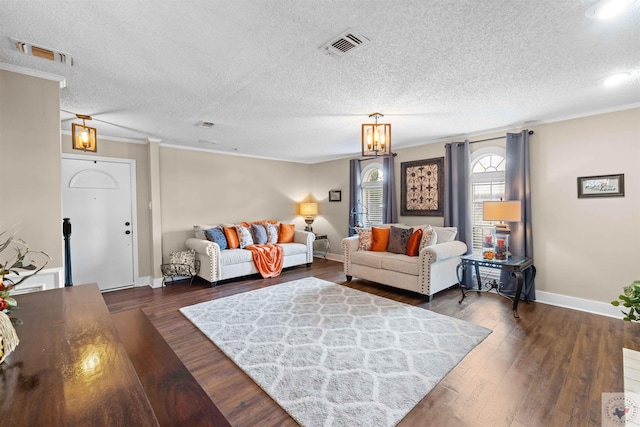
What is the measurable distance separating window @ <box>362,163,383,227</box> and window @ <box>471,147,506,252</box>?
6.19 feet

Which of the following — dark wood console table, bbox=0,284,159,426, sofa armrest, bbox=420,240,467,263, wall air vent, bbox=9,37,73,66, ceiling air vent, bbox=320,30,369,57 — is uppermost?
wall air vent, bbox=9,37,73,66

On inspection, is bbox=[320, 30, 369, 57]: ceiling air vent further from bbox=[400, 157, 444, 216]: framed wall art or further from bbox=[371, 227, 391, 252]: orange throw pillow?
bbox=[400, 157, 444, 216]: framed wall art

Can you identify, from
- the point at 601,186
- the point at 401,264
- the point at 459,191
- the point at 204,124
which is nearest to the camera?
the point at 601,186

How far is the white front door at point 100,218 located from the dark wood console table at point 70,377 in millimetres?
3586

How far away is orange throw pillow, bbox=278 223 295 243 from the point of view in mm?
5977

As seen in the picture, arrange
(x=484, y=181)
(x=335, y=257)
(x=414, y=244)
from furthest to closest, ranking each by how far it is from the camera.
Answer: (x=335, y=257) → (x=484, y=181) → (x=414, y=244)

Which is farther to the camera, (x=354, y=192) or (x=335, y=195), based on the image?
(x=335, y=195)

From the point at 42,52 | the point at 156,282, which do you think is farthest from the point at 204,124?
the point at 156,282

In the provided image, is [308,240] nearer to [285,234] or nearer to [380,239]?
[285,234]

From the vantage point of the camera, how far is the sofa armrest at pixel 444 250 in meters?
3.77

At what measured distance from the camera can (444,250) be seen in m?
3.93

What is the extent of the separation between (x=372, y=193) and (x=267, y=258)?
106 inches

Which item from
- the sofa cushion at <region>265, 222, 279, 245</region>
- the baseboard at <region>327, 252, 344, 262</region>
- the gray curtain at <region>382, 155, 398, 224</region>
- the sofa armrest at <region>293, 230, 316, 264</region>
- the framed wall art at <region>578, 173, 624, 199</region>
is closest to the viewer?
the framed wall art at <region>578, 173, 624, 199</region>

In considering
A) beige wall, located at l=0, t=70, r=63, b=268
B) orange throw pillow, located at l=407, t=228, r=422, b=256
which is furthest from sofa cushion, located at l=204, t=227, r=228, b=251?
orange throw pillow, located at l=407, t=228, r=422, b=256
